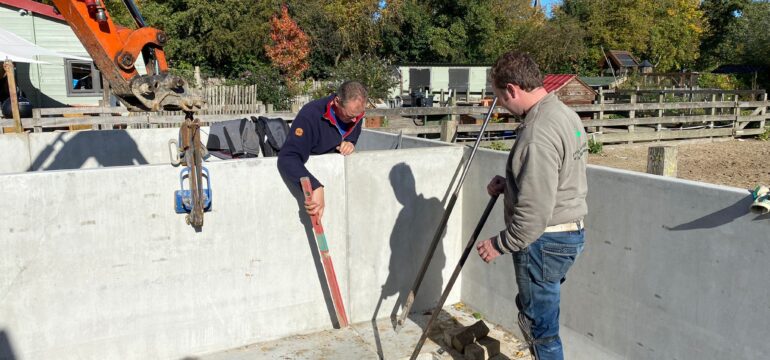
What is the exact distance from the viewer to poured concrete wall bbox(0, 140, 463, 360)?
10.8 ft

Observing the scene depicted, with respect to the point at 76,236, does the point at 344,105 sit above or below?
above

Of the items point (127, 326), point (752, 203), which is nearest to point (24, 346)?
point (127, 326)

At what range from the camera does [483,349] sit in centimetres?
373

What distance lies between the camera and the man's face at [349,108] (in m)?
4.10

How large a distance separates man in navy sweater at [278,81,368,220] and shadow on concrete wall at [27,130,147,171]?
2.77 m

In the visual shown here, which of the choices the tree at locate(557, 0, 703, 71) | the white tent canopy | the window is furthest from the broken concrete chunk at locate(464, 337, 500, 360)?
the tree at locate(557, 0, 703, 71)

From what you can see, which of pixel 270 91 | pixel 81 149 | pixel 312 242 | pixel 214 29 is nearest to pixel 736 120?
pixel 270 91

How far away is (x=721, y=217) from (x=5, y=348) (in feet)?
12.4

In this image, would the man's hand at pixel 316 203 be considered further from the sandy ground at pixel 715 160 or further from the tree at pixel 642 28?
the tree at pixel 642 28

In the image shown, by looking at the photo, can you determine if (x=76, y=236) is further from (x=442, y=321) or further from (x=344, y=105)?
(x=442, y=321)

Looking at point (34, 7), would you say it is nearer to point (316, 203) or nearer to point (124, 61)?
point (124, 61)

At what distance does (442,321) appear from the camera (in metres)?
4.40

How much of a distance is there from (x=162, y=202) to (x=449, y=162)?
2.11 m

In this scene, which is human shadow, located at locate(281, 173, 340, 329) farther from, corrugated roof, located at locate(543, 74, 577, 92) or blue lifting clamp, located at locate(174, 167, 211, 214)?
corrugated roof, located at locate(543, 74, 577, 92)
